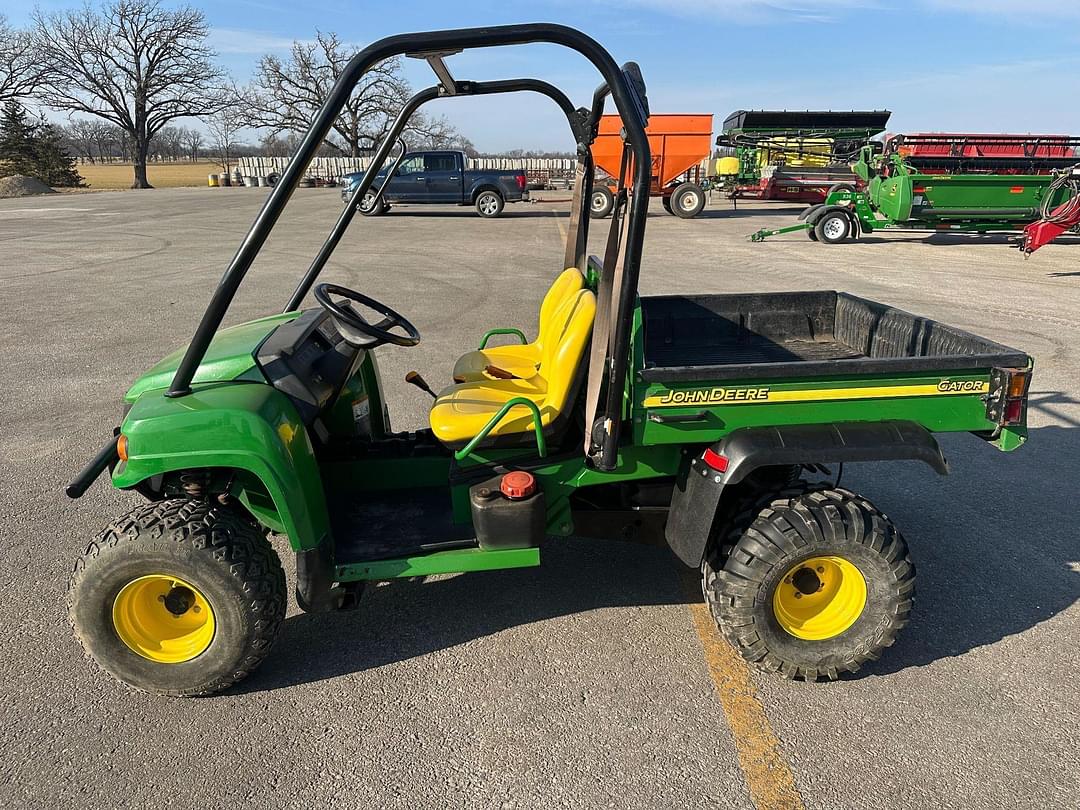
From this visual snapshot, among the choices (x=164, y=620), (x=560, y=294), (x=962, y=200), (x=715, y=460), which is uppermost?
(x=962, y=200)

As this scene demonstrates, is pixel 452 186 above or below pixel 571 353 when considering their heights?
above

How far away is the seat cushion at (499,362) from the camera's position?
3.64 m

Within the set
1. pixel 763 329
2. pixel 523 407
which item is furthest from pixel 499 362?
pixel 763 329

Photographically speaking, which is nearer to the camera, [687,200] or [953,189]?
[953,189]

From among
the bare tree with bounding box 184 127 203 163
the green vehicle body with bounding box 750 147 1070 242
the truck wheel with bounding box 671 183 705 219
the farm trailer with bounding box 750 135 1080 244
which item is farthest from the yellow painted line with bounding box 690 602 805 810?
the bare tree with bounding box 184 127 203 163

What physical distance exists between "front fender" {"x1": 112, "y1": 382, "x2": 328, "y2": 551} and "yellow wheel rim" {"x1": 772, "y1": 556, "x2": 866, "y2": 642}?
1789 millimetres

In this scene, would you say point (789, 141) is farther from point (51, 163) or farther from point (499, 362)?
point (51, 163)

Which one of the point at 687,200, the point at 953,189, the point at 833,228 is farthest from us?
the point at 687,200

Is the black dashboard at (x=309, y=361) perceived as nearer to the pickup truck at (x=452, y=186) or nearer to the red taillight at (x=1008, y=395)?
the red taillight at (x=1008, y=395)

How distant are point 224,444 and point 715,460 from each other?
5.54 ft

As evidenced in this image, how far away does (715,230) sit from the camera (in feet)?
59.0

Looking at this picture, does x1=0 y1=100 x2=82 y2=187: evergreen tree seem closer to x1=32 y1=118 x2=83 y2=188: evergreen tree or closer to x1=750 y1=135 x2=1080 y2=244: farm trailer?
x1=32 y1=118 x2=83 y2=188: evergreen tree

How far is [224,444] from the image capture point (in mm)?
2375

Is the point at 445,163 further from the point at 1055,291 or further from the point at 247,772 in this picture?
the point at 247,772
